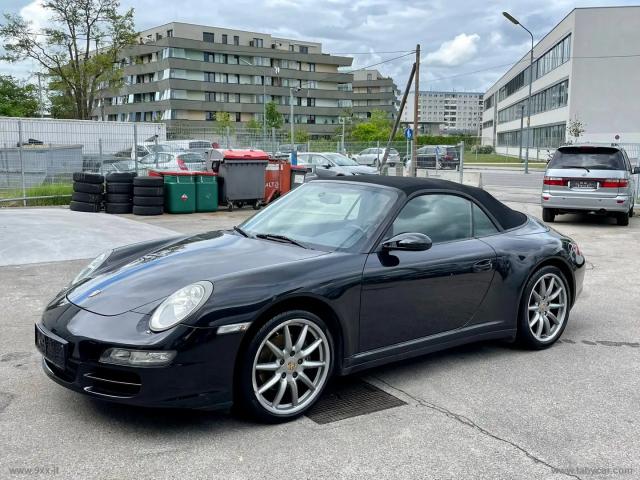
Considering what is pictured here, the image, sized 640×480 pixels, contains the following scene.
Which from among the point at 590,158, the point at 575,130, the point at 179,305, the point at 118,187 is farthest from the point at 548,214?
the point at 575,130

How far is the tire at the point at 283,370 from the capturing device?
3441mm

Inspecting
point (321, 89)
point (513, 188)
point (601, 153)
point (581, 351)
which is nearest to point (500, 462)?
point (581, 351)

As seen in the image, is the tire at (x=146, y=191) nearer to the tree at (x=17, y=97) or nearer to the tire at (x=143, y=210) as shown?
the tire at (x=143, y=210)

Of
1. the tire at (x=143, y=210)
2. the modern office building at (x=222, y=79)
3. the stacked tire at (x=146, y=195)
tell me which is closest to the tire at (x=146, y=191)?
the stacked tire at (x=146, y=195)

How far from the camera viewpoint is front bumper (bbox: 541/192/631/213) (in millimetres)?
12750

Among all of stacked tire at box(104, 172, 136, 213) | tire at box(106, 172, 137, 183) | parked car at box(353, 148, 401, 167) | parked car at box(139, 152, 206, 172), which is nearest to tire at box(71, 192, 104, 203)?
stacked tire at box(104, 172, 136, 213)

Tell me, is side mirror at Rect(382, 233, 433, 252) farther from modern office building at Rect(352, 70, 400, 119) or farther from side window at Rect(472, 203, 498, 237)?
modern office building at Rect(352, 70, 400, 119)

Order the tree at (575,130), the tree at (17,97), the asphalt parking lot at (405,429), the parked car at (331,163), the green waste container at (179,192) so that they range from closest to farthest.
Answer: the asphalt parking lot at (405,429)
the green waste container at (179,192)
the parked car at (331,163)
the tree at (575,130)
the tree at (17,97)

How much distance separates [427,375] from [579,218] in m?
11.9

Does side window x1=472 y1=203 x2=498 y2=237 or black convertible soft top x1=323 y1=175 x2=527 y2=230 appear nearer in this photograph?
black convertible soft top x1=323 y1=175 x2=527 y2=230

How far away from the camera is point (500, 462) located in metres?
3.20

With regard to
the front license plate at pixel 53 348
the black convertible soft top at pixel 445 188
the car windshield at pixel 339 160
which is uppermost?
the car windshield at pixel 339 160

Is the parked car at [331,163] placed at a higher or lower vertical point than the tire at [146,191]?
higher

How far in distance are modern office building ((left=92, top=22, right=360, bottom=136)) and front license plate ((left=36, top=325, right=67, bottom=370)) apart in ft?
251
